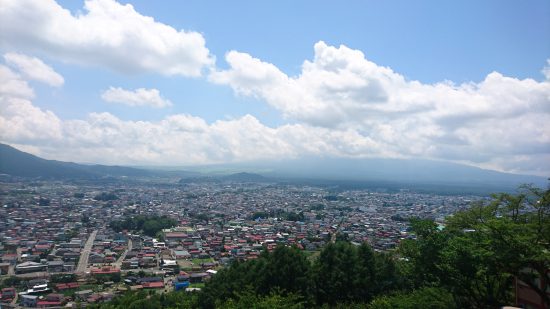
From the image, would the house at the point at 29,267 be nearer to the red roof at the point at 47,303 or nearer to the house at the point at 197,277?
the red roof at the point at 47,303

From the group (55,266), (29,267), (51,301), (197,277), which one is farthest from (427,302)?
(29,267)

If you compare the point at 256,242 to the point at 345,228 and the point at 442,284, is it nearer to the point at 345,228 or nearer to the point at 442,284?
the point at 345,228

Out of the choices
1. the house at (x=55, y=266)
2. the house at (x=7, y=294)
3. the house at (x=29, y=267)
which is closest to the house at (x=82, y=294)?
the house at (x=7, y=294)

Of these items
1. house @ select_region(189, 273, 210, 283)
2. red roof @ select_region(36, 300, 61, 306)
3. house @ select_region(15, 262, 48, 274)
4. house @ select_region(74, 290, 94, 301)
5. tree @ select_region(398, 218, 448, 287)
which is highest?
tree @ select_region(398, 218, 448, 287)

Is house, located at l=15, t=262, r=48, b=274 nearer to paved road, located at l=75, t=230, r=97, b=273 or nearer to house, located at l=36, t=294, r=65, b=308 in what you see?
paved road, located at l=75, t=230, r=97, b=273

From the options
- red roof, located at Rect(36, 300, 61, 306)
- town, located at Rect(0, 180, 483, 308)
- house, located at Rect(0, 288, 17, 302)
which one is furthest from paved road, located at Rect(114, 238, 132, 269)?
red roof, located at Rect(36, 300, 61, 306)

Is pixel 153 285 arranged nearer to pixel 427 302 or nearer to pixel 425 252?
pixel 425 252

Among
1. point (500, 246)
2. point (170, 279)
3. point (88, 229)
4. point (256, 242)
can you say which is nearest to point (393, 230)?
point (256, 242)
